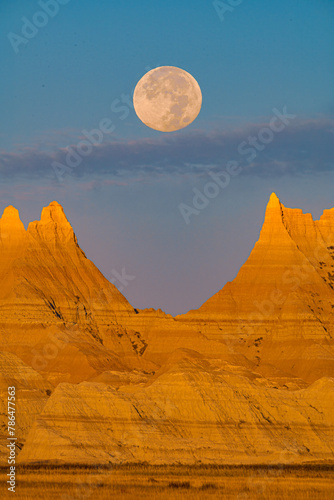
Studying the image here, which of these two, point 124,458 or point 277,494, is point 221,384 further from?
point 277,494

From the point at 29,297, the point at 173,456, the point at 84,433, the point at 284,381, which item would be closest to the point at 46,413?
the point at 84,433

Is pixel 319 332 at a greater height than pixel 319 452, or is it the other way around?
pixel 319 332

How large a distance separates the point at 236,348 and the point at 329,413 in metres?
98.4

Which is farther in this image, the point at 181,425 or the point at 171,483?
the point at 181,425

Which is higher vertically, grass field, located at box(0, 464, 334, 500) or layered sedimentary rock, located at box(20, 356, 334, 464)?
layered sedimentary rock, located at box(20, 356, 334, 464)

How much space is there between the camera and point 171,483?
73.2 meters

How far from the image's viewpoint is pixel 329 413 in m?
94.8

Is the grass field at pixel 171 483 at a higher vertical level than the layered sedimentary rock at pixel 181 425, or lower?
lower

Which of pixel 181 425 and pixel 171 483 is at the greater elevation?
pixel 181 425

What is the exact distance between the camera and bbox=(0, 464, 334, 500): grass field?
223 ft

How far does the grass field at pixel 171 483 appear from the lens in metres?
68.0

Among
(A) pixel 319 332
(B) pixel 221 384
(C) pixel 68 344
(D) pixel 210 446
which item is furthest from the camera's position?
(A) pixel 319 332

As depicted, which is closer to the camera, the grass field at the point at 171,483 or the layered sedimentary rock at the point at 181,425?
the grass field at the point at 171,483

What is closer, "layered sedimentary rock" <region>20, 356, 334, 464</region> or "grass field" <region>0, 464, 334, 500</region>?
"grass field" <region>0, 464, 334, 500</region>
